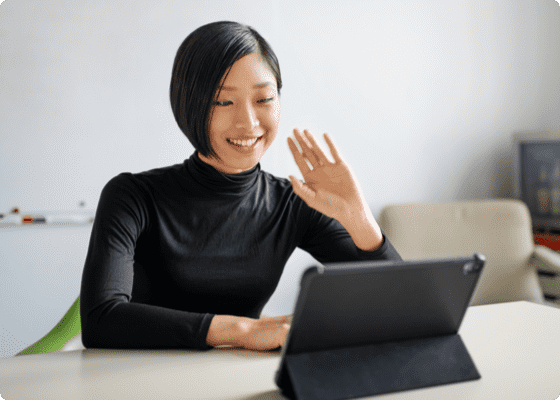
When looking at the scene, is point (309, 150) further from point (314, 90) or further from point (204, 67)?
point (314, 90)

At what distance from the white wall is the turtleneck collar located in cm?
106

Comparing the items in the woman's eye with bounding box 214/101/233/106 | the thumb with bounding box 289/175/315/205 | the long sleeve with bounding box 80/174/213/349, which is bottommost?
the long sleeve with bounding box 80/174/213/349

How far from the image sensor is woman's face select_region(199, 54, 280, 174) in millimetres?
1027

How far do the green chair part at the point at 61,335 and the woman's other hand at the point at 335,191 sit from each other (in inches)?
23.6

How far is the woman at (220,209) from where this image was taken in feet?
3.26

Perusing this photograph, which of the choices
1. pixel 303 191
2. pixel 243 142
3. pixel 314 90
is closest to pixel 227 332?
pixel 303 191

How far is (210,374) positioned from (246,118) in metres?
0.52

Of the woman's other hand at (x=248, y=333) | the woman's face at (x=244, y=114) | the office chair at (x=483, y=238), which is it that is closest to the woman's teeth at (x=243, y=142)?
the woman's face at (x=244, y=114)

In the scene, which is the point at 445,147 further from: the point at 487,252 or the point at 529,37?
the point at 529,37

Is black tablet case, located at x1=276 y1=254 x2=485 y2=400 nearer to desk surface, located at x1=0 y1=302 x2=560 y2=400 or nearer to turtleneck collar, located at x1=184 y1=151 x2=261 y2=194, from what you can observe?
desk surface, located at x1=0 y1=302 x2=560 y2=400

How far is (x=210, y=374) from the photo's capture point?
2.35 feet

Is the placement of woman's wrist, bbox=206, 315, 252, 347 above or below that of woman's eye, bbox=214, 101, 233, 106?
below

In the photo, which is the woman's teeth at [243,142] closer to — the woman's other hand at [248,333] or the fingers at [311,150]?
the fingers at [311,150]

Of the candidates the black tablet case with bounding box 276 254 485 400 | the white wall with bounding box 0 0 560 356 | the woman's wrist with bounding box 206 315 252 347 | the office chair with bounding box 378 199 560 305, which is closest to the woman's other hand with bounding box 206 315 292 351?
the woman's wrist with bounding box 206 315 252 347
